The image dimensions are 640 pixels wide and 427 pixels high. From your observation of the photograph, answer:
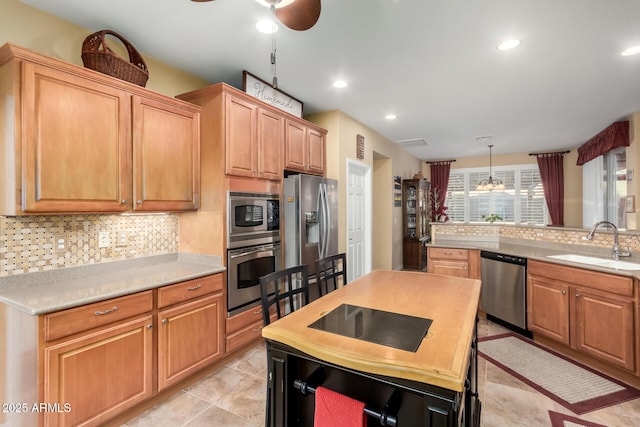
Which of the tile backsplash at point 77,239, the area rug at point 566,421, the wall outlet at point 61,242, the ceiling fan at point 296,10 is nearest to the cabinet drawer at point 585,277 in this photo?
the area rug at point 566,421

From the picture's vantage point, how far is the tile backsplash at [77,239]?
1881 mm

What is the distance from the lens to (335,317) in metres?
1.46

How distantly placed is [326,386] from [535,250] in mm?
3339

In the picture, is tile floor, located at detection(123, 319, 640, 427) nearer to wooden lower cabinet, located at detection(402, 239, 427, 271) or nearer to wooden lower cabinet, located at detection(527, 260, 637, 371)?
wooden lower cabinet, located at detection(527, 260, 637, 371)

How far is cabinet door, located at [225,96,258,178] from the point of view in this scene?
261cm

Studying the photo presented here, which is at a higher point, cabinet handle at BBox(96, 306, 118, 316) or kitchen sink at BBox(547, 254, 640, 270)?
kitchen sink at BBox(547, 254, 640, 270)

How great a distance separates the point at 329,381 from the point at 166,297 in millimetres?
1385

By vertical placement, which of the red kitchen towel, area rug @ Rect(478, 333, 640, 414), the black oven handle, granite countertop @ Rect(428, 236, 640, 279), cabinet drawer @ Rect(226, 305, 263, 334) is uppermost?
the black oven handle

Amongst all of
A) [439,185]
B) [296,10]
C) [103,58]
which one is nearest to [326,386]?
[296,10]

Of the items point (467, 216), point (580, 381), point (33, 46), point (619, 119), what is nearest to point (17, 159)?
point (33, 46)

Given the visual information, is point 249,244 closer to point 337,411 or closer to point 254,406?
point 254,406

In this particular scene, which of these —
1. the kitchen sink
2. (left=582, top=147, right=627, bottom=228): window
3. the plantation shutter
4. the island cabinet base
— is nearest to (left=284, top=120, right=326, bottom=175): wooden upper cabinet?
the island cabinet base

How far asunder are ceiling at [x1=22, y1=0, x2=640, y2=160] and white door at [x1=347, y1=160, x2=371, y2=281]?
1.02 metres

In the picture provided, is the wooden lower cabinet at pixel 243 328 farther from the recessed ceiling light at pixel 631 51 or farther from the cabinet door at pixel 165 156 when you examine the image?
the recessed ceiling light at pixel 631 51
